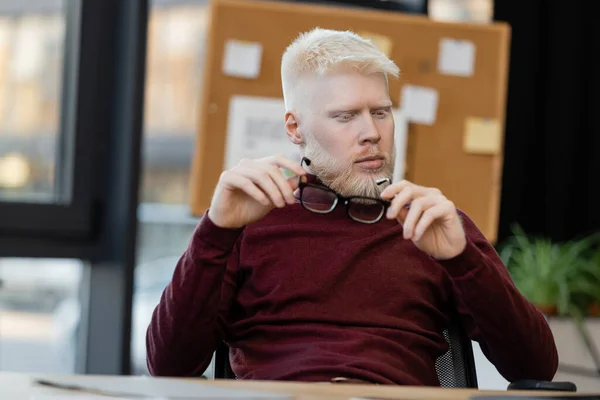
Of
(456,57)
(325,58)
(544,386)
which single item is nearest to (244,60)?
(456,57)

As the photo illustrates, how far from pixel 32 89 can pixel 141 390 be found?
7.69 ft

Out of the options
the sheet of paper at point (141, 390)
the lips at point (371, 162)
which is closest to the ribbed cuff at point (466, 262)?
the lips at point (371, 162)

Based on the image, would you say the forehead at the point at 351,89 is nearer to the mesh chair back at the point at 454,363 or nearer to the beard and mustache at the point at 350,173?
the beard and mustache at the point at 350,173

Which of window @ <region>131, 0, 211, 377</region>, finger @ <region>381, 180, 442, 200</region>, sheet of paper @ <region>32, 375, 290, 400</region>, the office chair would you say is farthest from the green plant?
sheet of paper @ <region>32, 375, 290, 400</region>

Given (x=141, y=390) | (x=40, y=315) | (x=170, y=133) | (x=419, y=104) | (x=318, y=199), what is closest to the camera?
(x=141, y=390)

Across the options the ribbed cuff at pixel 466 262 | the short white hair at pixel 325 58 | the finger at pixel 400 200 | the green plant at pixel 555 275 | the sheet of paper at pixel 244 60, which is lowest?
the green plant at pixel 555 275

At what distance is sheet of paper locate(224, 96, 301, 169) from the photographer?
2988mm

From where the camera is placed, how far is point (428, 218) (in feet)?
4.25

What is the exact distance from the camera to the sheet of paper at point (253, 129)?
2.99 meters

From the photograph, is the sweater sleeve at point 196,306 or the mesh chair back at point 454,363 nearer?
the sweater sleeve at point 196,306

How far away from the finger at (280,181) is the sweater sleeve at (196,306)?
12 cm

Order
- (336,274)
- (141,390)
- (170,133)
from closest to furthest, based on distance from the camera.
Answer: (141,390) → (336,274) → (170,133)

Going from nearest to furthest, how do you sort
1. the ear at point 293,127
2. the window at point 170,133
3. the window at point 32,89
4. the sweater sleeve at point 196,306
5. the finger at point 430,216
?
the finger at point 430,216, the sweater sleeve at point 196,306, the ear at point 293,127, the window at point 32,89, the window at point 170,133

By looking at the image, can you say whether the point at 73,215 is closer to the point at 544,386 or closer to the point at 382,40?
the point at 382,40
